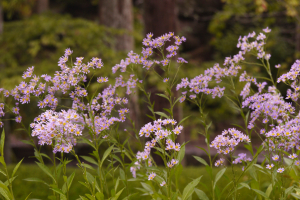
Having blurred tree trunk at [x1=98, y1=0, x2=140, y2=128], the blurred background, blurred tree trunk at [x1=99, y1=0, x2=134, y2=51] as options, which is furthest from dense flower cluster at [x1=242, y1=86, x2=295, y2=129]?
blurred tree trunk at [x1=99, y1=0, x2=134, y2=51]

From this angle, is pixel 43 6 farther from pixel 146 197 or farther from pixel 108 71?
pixel 146 197

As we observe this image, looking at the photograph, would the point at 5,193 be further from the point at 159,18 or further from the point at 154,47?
the point at 159,18

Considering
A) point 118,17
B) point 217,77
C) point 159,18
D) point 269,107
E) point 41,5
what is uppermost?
point 41,5

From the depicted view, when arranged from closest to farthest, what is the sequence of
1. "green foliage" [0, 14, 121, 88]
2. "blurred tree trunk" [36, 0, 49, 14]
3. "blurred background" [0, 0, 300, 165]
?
1. "blurred background" [0, 0, 300, 165]
2. "green foliage" [0, 14, 121, 88]
3. "blurred tree trunk" [36, 0, 49, 14]

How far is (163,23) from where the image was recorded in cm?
570

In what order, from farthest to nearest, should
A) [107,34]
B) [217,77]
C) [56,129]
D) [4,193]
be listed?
[107,34] < [217,77] < [4,193] < [56,129]

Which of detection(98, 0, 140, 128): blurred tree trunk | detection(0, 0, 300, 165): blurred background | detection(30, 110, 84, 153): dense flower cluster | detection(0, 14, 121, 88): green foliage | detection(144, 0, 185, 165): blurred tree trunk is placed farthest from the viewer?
detection(98, 0, 140, 128): blurred tree trunk

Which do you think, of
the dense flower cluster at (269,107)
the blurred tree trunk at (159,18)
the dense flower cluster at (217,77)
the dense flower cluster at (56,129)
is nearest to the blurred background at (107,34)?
the blurred tree trunk at (159,18)

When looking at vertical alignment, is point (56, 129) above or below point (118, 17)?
below

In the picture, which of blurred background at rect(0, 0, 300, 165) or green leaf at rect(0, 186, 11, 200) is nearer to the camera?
green leaf at rect(0, 186, 11, 200)

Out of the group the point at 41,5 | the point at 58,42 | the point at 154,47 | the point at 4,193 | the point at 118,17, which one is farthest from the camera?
the point at 41,5

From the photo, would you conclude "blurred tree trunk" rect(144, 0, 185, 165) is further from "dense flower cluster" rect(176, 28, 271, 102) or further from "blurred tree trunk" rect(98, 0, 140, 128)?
"dense flower cluster" rect(176, 28, 271, 102)

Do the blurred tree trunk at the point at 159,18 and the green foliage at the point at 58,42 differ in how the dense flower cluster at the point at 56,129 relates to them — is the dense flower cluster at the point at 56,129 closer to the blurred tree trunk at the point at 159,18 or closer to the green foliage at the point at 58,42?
the blurred tree trunk at the point at 159,18

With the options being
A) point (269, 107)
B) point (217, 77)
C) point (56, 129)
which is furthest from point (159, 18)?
point (56, 129)
